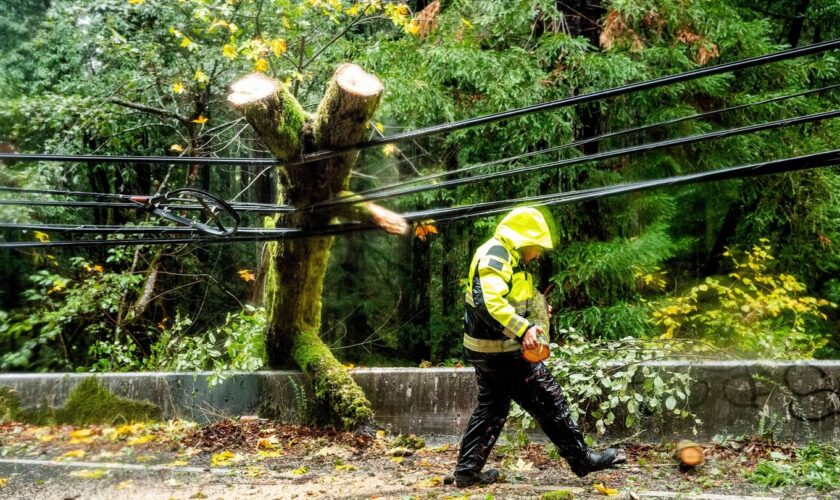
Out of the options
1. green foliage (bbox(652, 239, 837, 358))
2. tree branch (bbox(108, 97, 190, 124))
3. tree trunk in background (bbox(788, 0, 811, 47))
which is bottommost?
green foliage (bbox(652, 239, 837, 358))

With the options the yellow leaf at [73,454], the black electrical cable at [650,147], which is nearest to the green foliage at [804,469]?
the black electrical cable at [650,147]

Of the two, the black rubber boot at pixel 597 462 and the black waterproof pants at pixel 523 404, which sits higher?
the black waterproof pants at pixel 523 404

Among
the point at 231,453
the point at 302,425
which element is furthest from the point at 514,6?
the point at 231,453

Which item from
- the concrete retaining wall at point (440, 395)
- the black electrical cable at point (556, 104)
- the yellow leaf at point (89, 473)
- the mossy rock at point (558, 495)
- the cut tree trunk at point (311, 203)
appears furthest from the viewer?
the yellow leaf at point (89, 473)

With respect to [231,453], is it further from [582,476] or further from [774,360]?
[774,360]

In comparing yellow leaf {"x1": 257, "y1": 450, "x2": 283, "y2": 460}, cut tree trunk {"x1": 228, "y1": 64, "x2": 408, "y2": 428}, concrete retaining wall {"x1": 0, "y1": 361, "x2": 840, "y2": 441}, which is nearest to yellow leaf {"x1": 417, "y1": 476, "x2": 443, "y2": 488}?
concrete retaining wall {"x1": 0, "y1": 361, "x2": 840, "y2": 441}

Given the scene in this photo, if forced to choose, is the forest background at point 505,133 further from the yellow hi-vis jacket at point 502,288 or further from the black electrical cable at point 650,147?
the black electrical cable at point 650,147

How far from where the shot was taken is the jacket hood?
14.6 feet

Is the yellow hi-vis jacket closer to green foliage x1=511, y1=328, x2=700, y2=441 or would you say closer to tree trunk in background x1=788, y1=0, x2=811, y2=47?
green foliage x1=511, y1=328, x2=700, y2=441

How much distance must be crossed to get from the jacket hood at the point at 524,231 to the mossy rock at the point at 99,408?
5.09 metres

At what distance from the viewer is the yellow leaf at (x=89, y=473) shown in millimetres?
5645

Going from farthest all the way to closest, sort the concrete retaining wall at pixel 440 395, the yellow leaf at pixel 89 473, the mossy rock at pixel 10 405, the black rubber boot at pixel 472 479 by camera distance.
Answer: the mossy rock at pixel 10 405, the yellow leaf at pixel 89 473, the concrete retaining wall at pixel 440 395, the black rubber boot at pixel 472 479

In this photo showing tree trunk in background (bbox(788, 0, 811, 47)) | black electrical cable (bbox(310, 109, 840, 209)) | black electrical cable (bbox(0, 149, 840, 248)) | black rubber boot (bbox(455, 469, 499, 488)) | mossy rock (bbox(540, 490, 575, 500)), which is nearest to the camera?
black electrical cable (bbox(0, 149, 840, 248))

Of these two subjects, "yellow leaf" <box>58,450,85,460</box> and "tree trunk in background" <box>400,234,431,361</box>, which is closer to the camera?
"yellow leaf" <box>58,450,85,460</box>
